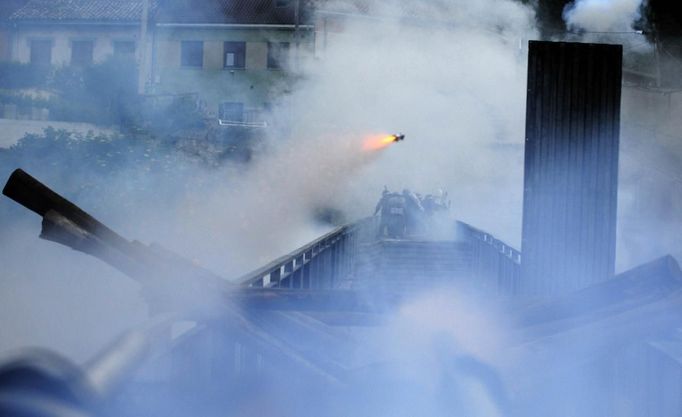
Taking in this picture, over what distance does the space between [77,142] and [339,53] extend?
11.6 m

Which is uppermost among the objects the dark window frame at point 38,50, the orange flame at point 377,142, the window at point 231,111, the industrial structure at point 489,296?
the dark window frame at point 38,50

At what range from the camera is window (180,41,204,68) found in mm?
32750

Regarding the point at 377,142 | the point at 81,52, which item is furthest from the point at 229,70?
the point at 377,142

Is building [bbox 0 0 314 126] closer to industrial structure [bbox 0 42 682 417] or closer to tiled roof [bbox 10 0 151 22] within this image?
tiled roof [bbox 10 0 151 22]

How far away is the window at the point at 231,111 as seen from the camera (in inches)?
1258

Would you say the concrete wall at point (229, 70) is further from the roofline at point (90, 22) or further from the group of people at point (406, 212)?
the group of people at point (406, 212)

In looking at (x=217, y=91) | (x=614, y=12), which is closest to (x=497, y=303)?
(x=614, y=12)

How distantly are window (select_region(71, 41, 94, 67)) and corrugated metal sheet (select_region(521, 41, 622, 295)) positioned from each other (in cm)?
2397

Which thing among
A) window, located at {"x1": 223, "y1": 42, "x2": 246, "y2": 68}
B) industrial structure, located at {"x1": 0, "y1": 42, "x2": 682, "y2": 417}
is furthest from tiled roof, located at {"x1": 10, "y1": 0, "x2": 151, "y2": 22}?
industrial structure, located at {"x1": 0, "y1": 42, "x2": 682, "y2": 417}

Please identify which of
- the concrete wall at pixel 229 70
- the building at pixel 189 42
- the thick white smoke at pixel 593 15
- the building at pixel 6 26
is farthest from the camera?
the concrete wall at pixel 229 70

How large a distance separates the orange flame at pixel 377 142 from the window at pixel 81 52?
9497 millimetres

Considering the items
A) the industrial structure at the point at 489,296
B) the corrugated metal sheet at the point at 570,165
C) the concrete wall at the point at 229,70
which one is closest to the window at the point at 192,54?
the concrete wall at the point at 229,70

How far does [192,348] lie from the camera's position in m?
2.97

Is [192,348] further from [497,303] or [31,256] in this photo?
[31,256]
